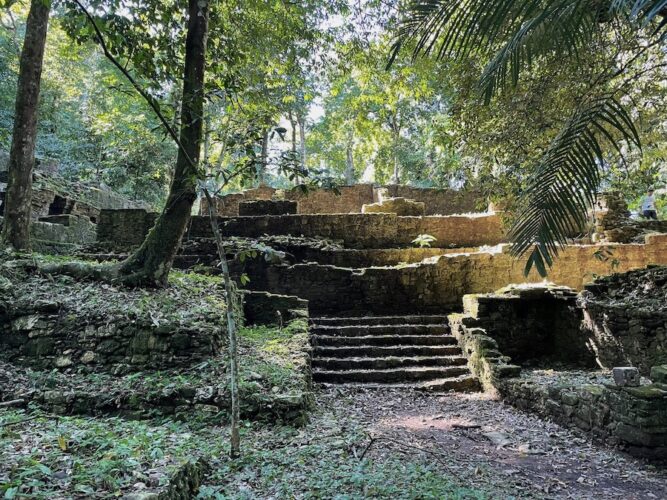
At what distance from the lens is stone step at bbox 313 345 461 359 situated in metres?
7.65

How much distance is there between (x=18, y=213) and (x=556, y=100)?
25.3 ft

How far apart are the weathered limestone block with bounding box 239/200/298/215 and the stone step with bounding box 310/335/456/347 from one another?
6.01 m

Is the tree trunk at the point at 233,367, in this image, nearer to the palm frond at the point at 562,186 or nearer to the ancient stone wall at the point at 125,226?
the palm frond at the point at 562,186

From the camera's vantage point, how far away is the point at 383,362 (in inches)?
290

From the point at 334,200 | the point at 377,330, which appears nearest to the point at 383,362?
the point at 377,330

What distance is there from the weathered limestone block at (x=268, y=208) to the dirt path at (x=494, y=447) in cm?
774

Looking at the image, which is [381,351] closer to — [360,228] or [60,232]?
[360,228]

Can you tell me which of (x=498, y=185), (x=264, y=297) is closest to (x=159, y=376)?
(x=264, y=297)

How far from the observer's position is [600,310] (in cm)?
741

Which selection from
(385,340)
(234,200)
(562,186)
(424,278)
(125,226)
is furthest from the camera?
(234,200)

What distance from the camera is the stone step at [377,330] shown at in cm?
838

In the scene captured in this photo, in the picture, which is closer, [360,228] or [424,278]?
[424,278]

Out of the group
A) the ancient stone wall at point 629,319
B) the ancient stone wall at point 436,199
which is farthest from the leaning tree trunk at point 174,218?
the ancient stone wall at point 436,199

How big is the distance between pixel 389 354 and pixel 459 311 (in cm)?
276
